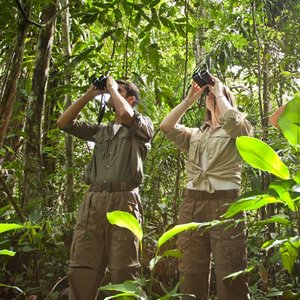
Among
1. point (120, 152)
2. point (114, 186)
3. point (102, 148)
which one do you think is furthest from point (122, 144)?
point (114, 186)

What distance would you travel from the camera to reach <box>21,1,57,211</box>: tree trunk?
3324 mm

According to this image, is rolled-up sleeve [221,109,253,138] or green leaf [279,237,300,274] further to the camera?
rolled-up sleeve [221,109,253,138]

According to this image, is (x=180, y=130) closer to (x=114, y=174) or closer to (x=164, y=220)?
(x=114, y=174)

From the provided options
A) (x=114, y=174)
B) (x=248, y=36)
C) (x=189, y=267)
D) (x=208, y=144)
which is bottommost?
(x=189, y=267)

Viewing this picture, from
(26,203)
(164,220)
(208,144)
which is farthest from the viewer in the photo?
(164,220)

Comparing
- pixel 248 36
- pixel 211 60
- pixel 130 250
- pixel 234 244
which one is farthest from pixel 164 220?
pixel 248 36

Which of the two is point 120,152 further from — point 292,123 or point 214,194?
point 292,123

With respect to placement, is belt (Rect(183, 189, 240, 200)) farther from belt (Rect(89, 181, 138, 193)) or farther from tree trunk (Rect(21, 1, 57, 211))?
tree trunk (Rect(21, 1, 57, 211))

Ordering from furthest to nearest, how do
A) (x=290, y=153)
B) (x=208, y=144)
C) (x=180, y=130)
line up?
1. (x=180, y=130)
2. (x=208, y=144)
3. (x=290, y=153)

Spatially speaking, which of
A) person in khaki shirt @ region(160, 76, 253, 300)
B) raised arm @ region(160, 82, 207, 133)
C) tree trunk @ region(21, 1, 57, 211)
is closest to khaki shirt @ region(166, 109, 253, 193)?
person in khaki shirt @ region(160, 76, 253, 300)

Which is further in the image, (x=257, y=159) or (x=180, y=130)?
(x=180, y=130)

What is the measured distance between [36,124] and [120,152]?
93 cm

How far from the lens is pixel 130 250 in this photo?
103 inches

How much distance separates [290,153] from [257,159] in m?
1.57
